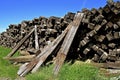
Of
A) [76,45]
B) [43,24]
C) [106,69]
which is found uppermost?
[43,24]

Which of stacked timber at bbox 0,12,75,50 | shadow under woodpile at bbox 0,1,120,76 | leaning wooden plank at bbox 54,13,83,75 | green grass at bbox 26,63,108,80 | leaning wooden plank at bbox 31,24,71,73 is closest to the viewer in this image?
green grass at bbox 26,63,108,80

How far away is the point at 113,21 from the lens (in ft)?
36.2

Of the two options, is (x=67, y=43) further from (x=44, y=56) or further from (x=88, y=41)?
(x=44, y=56)

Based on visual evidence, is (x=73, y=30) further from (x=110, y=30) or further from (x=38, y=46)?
(x=38, y=46)

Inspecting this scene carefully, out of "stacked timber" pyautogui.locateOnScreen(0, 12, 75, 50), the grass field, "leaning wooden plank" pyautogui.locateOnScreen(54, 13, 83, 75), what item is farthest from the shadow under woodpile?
"stacked timber" pyautogui.locateOnScreen(0, 12, 75, 50)

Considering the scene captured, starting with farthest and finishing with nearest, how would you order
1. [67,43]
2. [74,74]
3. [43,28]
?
1. [43,28]
2. [67,43]
3. [74,74]

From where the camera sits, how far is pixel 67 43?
36.2 feet

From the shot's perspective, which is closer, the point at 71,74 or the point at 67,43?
the point at 71,74

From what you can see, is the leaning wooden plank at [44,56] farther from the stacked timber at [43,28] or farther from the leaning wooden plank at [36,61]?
the stacked timber at [43,28]

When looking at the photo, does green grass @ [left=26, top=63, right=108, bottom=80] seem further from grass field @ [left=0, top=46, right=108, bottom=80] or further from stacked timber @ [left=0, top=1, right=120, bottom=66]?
stacked timber @ [left=0, top=1, right=120, bottom=66]

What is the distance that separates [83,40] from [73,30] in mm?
517

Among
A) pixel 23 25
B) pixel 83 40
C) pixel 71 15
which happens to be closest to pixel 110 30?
pixel 83 40

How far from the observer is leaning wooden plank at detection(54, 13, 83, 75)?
1032cm

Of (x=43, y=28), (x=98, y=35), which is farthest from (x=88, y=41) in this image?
(x=43, y=28)
